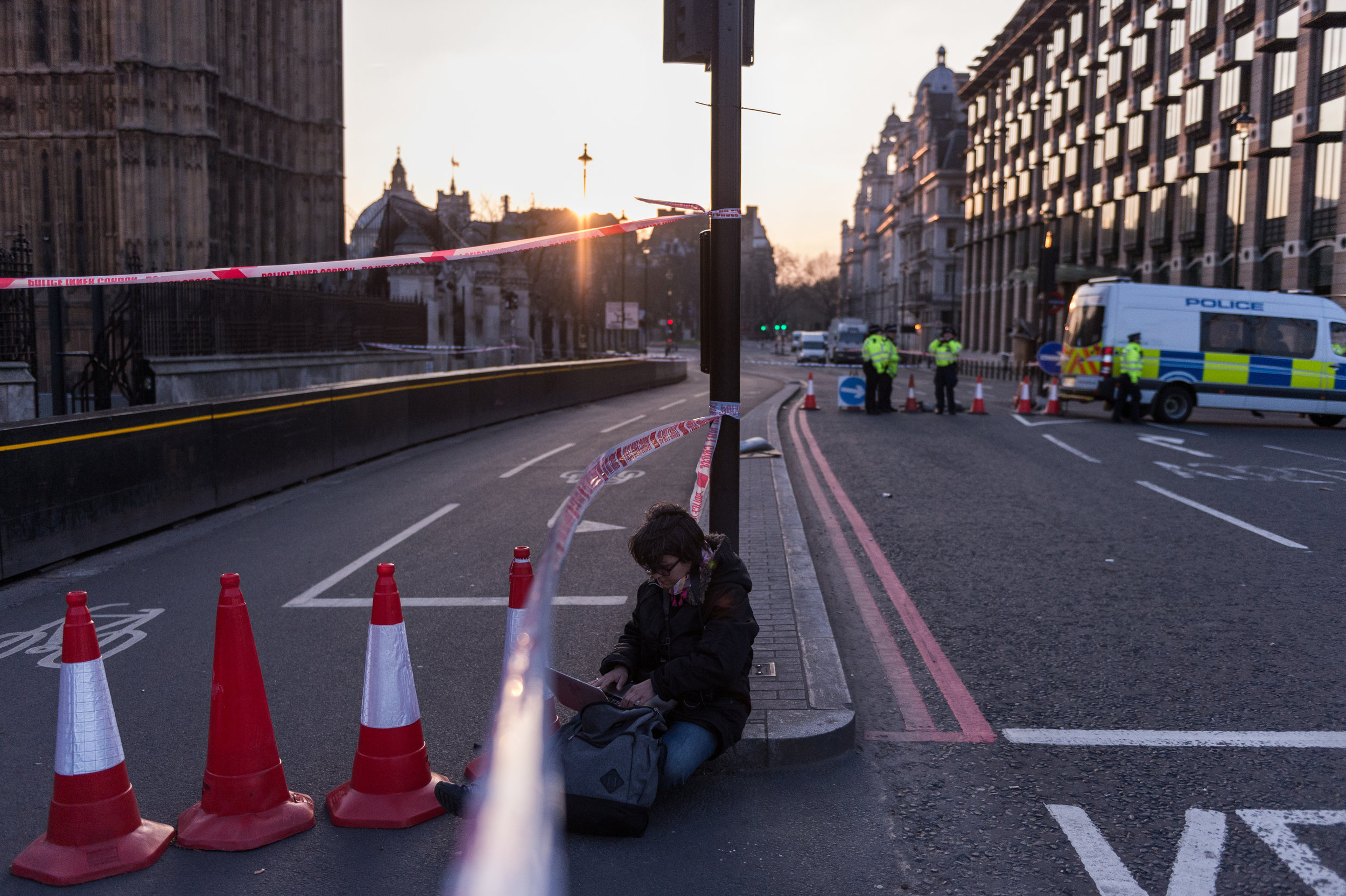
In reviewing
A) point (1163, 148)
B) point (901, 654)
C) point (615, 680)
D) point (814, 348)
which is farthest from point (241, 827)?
point (814, 348)

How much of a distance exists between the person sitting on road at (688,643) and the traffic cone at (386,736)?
0.79 metres

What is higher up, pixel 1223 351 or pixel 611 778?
pixel 1223 351

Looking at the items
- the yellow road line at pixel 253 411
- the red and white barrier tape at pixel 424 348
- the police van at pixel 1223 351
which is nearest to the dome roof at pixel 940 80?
the red and white barrier tape at pixel 424 348

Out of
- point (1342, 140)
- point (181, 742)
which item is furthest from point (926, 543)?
point (1342, 140)

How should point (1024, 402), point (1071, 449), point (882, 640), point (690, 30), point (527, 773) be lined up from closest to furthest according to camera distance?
point (527, 773)
point (690, 30)
point (882, 640)
point (1071, 449)
point (1024, 402)

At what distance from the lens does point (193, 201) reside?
127 ft

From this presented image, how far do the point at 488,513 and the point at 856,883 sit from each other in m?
7.48

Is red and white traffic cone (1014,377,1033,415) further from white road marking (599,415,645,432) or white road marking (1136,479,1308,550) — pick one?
white road marking (1136,479,1308,550)

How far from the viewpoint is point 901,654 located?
5.96 metres

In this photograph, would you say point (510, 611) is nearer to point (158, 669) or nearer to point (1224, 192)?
point (158, 669)

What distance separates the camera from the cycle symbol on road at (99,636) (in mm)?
5973

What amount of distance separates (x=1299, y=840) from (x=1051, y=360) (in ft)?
75.7

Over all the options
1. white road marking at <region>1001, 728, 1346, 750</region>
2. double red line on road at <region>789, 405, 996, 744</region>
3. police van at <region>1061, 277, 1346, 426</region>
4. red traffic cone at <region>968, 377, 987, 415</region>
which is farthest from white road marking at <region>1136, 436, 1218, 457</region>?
white road marking at <region>1001, 728, 1346, 750</region>

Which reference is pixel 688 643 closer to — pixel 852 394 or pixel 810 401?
pixel 852 394
